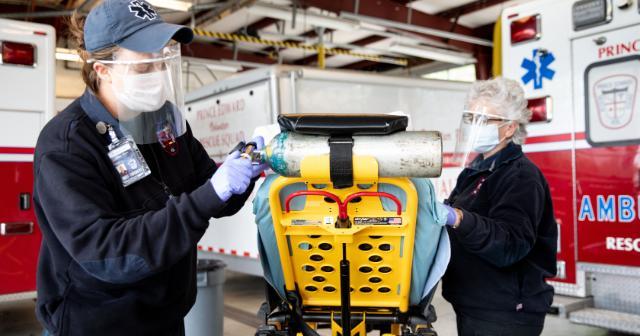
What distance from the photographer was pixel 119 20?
1883 millimetres

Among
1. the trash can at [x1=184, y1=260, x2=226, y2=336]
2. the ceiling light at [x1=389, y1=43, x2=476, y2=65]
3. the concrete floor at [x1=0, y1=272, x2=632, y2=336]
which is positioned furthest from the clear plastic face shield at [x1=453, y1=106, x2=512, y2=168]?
the ceiling light at [x1=389, y1=43, x2=476, y2=65]

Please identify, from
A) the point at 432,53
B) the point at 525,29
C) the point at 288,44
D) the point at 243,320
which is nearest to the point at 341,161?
the point at 525,29

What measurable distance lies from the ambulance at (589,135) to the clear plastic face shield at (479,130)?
187 centimetres

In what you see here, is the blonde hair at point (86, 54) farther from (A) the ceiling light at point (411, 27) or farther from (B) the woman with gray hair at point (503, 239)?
(A) the ceiling light at point (411, 27)

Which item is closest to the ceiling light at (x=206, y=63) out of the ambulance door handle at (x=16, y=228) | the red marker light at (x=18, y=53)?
the red marker light at (x=18, y=53)

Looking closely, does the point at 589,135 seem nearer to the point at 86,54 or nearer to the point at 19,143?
the point at 86,54

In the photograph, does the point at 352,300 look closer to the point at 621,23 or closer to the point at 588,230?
the point at 588,230

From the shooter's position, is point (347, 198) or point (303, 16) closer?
point (347, 198)

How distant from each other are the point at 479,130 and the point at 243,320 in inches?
161

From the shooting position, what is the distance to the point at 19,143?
4836 millimetres

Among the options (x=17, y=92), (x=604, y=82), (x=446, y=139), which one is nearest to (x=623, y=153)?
(x=604, y=82)

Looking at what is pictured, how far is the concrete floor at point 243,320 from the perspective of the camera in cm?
539

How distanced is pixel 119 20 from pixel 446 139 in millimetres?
5383

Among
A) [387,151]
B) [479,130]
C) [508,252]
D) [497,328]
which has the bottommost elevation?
[497,328]
